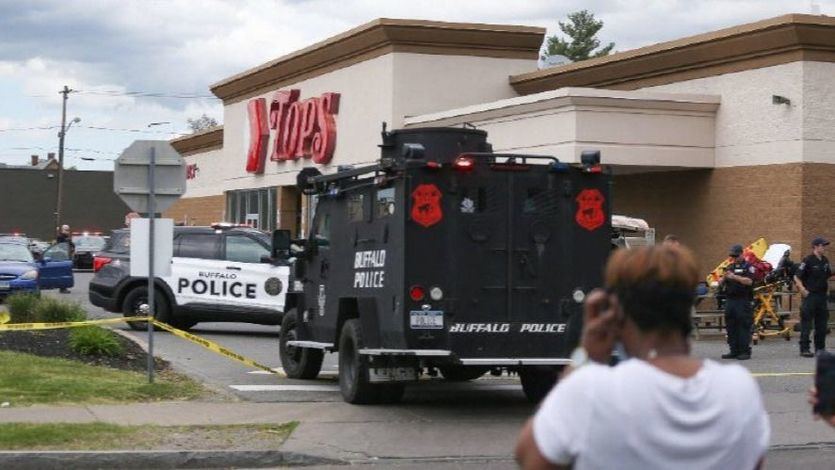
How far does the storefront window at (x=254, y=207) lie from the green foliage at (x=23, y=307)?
2440 centimetres

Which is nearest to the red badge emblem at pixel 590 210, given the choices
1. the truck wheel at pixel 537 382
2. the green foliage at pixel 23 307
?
the truck wheel at pixel 537 382

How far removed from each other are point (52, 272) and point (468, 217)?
83.2 feet

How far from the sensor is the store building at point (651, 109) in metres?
26.6

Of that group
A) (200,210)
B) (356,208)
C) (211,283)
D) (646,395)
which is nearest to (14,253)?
(211,283)

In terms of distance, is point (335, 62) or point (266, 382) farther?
point (335, 62)

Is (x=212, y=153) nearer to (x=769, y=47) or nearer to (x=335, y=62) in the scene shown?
(x=335, y=62)

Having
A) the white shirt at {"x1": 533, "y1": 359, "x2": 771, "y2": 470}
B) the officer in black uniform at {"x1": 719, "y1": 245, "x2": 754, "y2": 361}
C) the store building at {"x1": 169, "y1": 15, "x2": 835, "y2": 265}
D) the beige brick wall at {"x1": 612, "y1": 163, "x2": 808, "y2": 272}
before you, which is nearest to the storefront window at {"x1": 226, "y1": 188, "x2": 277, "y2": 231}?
the store building at {"x1": 169, "y1": 15, "x2": 835, "y2": 265}

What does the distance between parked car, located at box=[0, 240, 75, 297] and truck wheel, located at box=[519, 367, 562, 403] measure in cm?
1646

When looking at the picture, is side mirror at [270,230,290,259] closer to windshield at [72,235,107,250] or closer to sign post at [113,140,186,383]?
sign post at [113,140,186,383]

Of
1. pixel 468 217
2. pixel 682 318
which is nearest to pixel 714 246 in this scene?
pixel 468 217

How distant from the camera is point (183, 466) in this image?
11.2 m

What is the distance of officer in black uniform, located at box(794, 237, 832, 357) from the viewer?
19933mm

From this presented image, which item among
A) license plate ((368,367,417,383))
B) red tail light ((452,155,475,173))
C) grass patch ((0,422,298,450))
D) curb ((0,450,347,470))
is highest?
red tail light ((452,155,475,173))

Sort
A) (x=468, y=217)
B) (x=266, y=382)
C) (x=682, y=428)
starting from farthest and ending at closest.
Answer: (x=266, y=382), (x=468, y=217), (x=682, y=428)
